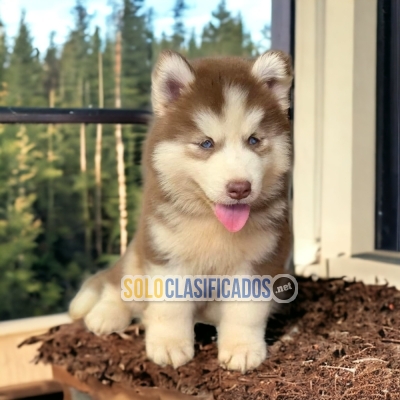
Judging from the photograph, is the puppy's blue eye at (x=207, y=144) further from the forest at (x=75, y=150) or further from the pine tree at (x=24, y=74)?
the pine tree at (x=24, y=74)

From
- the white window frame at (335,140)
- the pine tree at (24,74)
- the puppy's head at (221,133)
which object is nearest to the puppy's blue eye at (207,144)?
the puppy's head at (221,133)

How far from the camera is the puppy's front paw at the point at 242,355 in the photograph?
1.21 m

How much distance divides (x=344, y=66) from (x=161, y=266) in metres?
0.94

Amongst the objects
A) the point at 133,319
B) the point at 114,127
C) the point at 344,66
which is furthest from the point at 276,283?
the point at 344,66

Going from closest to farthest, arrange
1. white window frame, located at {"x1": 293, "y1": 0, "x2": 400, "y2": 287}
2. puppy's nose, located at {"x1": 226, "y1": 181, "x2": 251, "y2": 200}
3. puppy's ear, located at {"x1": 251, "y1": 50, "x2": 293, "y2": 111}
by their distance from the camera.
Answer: puppy's nose, located at {"x1": 226, "y1": 181, "x2": 251, "y2": 200} → puppy's ear, located at {"x1": 251, "y1": 50, "x2": 293, "y2": 111} → white window frame, located at {"x1": 293, "y1": 0, "x2": 400, "y2": 287}

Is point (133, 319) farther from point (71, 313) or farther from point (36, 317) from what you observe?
point (36, 317)

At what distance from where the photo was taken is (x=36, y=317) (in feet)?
4.98

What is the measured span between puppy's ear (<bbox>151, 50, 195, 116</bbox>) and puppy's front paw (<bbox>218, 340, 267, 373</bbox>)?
0.54 m

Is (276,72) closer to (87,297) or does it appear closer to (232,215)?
(232,215)

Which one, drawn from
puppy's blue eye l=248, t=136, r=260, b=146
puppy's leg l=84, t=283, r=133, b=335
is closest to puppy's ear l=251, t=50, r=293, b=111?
puppy's blue eye l=248, t=136, r=260, b=146

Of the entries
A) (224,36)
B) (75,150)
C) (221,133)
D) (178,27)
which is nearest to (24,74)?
(75,150)

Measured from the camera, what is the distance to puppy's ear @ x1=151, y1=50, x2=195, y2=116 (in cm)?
112

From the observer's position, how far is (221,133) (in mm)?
1101

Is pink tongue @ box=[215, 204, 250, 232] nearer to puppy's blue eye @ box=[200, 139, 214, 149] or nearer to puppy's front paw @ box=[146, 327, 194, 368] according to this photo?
puppy's blue eye @ box=[200, 139, 214, 149]
